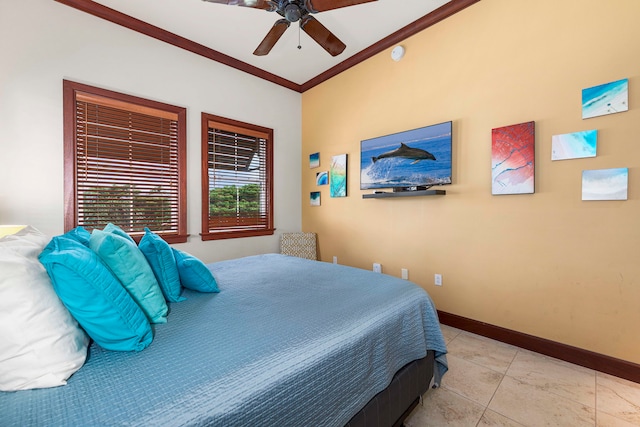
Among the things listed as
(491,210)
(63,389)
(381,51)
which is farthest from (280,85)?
(63,389)

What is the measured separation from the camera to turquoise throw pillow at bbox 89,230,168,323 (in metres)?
1.10

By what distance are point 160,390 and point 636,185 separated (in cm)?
282

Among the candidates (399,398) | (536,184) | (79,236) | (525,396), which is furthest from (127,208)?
(536,184)

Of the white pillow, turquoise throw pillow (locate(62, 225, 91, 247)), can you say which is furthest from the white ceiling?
the white pillow

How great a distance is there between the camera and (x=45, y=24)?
234cm

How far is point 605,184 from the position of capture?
6.07ft

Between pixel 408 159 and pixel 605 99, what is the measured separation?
1477 mm

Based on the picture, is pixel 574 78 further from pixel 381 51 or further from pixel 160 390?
pixel 160 390

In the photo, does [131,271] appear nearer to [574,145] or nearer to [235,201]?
[235,201]

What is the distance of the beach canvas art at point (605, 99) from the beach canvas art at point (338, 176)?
2313 mm

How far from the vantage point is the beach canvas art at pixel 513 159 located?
2141mm

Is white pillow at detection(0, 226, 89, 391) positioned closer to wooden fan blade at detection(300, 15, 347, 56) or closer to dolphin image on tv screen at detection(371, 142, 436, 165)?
wooden fan blade at detection(300, 15, 347, 56)

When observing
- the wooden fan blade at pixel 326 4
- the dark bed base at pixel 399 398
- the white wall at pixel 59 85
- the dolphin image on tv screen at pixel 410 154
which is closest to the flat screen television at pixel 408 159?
the dolphin image on tv screen at pixel 410 154

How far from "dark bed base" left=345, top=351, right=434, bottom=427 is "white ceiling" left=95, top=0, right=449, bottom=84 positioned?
3.05m
